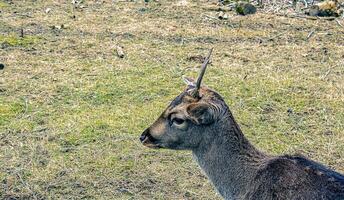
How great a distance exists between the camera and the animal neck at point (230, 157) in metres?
4.29

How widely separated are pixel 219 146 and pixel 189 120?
28 cm

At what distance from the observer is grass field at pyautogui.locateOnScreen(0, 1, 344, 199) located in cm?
563

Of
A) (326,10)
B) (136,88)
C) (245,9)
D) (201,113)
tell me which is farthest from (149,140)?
(326,10)

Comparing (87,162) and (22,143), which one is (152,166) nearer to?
(87,162)

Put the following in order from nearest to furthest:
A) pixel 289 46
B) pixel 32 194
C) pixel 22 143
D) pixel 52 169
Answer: pixel 32 194 → pixel 52 169 → pixel 22 143 → pixel 289 46

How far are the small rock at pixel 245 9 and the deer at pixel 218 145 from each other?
611cm

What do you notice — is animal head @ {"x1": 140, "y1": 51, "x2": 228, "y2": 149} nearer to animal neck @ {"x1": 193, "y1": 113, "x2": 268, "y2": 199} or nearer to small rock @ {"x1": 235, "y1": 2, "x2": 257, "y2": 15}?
animal neck @ {"x1": 193, "y1": 113, "x2": 268, "y2": 199}

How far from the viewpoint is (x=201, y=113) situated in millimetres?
4219

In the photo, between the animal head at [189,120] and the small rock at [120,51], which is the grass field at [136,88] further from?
the animal head at [189,120]

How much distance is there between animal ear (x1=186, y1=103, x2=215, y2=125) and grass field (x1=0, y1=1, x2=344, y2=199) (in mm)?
1311

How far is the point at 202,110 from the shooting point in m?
4.21

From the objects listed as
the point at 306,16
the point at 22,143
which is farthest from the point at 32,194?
the point at 306,16

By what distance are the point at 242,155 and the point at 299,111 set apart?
108 inches

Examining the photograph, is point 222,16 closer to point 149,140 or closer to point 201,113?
point 149,140
